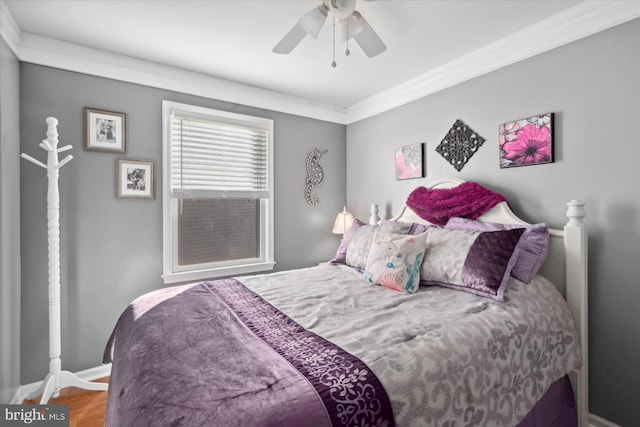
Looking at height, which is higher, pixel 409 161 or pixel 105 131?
pixel 105 131

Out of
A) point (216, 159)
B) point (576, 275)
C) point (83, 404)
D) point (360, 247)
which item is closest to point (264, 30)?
point (216, 159)

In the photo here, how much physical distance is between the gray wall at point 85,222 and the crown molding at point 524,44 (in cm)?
191

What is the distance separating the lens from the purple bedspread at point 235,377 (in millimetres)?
854

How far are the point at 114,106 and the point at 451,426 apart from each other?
9.85 ft

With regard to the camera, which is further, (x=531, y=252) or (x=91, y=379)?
(x=91, y=379)

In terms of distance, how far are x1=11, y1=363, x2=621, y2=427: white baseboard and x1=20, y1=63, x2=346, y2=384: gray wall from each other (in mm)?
51

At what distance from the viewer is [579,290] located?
186cm

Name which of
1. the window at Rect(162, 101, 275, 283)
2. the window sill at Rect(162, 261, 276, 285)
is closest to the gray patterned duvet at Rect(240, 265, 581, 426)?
the window sill at Rect(162, 261, 276, 285)

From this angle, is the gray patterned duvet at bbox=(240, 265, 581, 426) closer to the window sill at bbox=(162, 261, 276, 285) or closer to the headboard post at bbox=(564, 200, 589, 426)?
the headboard post at bbox=(564, 200, 589, 426)

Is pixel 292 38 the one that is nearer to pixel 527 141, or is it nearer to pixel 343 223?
pixel 527 141

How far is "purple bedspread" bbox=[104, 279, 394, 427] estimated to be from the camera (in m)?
0.85

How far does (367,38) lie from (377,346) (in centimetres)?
168

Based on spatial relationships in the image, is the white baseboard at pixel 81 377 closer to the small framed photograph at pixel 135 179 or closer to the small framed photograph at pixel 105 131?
the small framed photograph at pixel 135 179

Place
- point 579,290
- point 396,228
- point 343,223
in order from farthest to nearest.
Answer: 1. point 343,223
2. point 396,228
3. point 579,290
